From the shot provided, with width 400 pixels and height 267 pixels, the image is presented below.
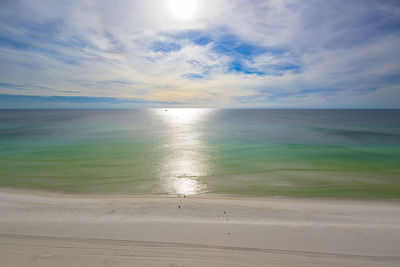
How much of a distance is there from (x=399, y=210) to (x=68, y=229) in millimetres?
15624

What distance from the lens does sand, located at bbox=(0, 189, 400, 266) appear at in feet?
18.2

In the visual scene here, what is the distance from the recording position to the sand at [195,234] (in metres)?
5.55

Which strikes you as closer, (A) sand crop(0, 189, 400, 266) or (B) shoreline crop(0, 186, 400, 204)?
(A) sand crop(0, 189, 400, 266)

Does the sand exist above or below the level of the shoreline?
above

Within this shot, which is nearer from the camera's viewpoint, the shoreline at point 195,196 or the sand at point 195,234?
the sand at point 195,234

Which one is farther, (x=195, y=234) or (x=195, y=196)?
(x=195, y=196)

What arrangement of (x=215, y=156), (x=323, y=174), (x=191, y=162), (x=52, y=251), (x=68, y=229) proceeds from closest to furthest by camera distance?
(x=52, y=251)
(x=68, y=229)
(x=323, y=174)
(x=191, y=162)
(x=215, y=156)

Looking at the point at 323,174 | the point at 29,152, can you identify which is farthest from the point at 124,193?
the point at 29,152

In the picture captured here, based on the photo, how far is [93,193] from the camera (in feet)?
42.3

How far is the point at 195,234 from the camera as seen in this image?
6.84 meters

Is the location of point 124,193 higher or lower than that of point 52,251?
lower

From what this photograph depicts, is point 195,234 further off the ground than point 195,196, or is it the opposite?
point 195,234

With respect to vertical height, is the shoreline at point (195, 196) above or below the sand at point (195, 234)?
below

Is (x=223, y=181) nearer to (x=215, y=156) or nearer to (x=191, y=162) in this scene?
(x=191, y=162)
